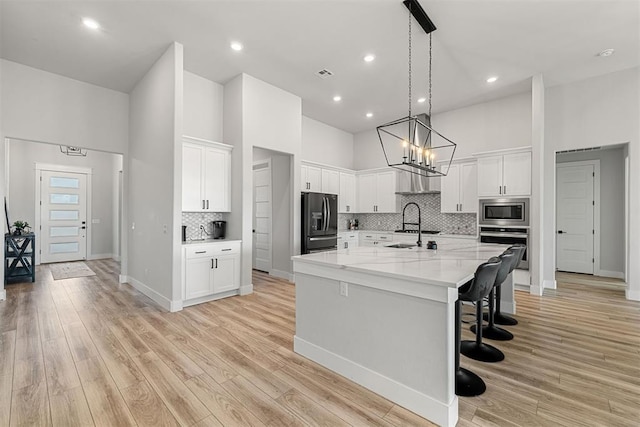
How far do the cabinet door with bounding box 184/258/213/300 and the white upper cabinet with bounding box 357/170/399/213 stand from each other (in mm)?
4145

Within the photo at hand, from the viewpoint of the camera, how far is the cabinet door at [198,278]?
3.97 meters

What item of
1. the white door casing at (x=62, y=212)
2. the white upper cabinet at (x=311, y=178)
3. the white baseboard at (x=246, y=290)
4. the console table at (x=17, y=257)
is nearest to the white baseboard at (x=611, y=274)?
the white upper cabinet at (x=311, y=178)

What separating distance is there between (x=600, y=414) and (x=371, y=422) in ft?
4.87

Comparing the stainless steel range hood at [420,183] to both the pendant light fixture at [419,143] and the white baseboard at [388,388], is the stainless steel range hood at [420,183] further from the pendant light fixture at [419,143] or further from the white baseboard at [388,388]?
the white baseboard at [388,388]

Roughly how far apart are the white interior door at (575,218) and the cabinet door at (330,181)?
4.84m

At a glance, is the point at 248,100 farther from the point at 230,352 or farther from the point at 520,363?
the point at 520,363

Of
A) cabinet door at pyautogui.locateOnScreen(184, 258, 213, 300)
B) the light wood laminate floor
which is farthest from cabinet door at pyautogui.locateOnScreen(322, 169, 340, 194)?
the light wood laminate floor

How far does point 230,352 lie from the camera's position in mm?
2684

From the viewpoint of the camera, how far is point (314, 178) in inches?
243

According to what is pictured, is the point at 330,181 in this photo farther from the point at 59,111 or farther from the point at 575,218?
the point at 575,218

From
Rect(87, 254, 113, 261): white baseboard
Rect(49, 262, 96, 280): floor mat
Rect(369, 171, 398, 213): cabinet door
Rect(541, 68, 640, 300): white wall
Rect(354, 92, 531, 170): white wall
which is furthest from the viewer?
Rect(87, 254, 113, 261): white baseboard

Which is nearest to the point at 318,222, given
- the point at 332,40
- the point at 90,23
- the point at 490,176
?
the point at 332,40

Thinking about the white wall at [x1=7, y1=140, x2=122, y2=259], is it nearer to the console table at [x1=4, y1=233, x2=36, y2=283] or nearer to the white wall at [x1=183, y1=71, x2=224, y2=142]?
the console table at [x1=4, y1=233, x2=36, y2=283]

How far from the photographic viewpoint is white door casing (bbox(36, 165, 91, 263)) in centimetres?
719
